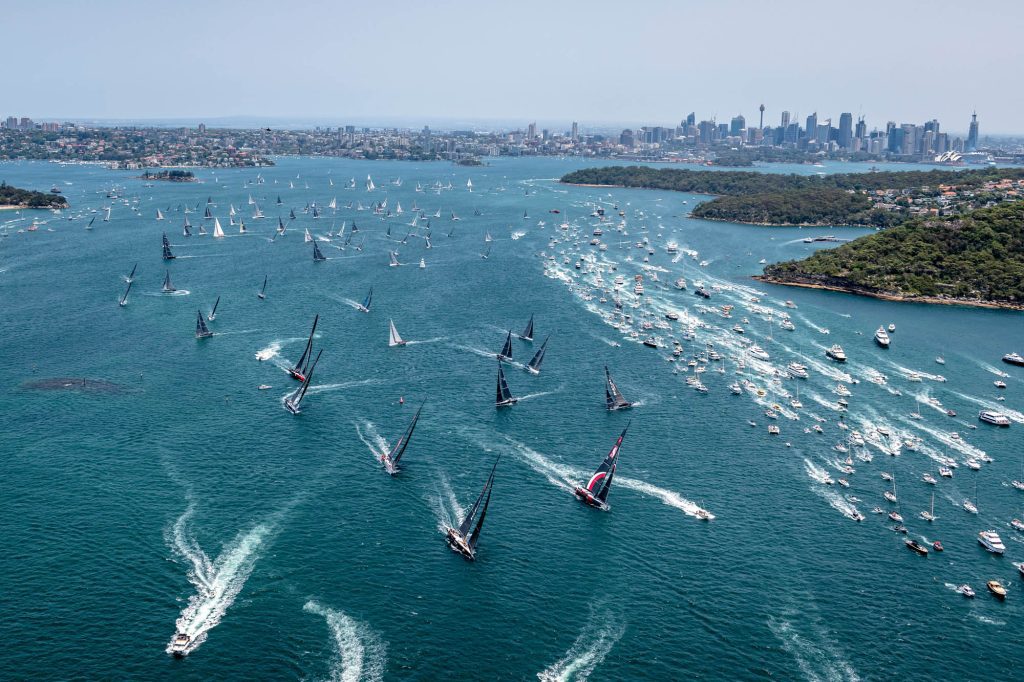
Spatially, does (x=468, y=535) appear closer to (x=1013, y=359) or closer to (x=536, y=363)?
(x=536, y=363)

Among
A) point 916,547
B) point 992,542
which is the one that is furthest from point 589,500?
point 992,542

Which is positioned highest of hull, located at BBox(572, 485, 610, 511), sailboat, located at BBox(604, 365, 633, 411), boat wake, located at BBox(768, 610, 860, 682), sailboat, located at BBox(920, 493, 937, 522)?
sailboat, located at BBox(604, 365, 633, 411)

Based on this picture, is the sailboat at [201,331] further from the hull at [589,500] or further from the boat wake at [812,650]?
the boat wake at [812,650]

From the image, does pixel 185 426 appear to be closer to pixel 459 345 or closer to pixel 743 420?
pixel 459 345

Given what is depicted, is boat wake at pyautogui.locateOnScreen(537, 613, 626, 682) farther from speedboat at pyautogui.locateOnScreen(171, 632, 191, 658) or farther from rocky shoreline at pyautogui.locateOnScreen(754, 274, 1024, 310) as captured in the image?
rocky shoreline at pyautogui.locateOnScreen(754, 274, 1024, 310)

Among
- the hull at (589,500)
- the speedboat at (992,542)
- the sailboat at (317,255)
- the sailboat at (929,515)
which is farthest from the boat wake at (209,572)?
the sailboat at (317,255)

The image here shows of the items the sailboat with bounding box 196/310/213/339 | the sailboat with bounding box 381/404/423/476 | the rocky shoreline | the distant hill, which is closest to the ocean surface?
the sailboat with bounding box 381/404/423/476

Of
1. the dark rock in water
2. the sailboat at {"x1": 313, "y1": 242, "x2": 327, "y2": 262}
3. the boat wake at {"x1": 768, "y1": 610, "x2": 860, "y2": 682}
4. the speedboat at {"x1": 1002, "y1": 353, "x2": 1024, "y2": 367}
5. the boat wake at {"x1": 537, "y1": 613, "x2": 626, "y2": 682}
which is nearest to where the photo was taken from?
the boat wake at {"x1": 537, "y1": 613, "x2": 626, "y2": 682}
